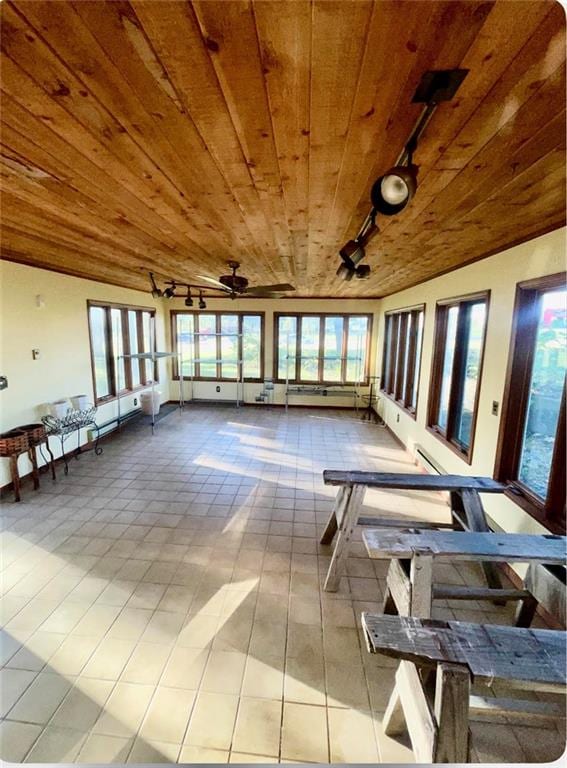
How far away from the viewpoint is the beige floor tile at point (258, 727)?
143 cm

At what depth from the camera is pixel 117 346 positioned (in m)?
5.80

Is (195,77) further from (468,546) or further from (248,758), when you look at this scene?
(248,758)

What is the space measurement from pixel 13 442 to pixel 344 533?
3264 millimetres

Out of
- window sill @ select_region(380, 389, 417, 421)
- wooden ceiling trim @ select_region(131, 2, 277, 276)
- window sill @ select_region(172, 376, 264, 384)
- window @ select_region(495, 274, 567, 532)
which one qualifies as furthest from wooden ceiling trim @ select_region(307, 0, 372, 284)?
window sill @ select_region(172, 376, 264, 384)

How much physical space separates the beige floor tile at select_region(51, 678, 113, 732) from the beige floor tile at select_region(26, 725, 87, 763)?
22 millimetres

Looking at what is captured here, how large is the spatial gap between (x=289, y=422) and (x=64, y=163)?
17.8ft

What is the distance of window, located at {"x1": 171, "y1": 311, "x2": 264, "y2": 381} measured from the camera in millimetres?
7531

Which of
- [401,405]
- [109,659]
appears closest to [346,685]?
[109,659]

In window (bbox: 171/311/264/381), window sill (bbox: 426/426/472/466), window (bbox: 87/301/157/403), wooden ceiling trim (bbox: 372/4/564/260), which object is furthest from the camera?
window (bbox: 171/311/264/381)

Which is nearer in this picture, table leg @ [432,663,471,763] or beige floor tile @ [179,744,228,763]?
table leg @ [432,663,471,763]

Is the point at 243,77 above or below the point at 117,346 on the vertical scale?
above

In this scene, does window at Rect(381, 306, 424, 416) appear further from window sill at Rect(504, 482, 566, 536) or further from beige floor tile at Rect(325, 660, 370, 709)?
beige floor tile at Rect(325, 660, 370, 709)

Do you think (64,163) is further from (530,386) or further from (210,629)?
(530,386)

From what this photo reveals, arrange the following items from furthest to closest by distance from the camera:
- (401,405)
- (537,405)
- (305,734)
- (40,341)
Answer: (401,405)
(40,341)
(537,405)
(305,734)
